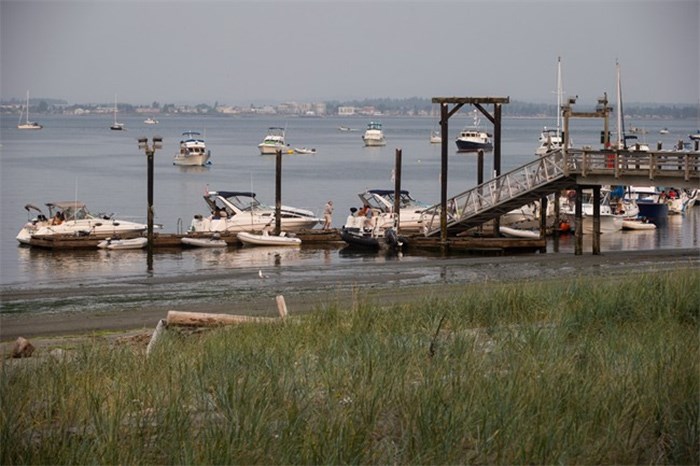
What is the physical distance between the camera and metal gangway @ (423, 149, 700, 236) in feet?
111

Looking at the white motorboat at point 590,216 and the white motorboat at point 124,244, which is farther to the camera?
the white motorboat at point 590,216

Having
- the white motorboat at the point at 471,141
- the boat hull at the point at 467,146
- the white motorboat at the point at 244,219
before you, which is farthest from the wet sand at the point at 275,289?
the boat hull at the point at 467,146

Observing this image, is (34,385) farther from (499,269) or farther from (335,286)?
(499,269)

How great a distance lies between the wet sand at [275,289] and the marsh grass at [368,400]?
420 cm

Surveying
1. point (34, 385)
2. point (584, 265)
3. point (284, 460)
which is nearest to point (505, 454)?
point (284, 460)

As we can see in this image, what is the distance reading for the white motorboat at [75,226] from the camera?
144ft

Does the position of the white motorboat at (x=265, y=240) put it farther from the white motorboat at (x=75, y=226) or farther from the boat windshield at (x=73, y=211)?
the boat windshield at (x=73, y=211)

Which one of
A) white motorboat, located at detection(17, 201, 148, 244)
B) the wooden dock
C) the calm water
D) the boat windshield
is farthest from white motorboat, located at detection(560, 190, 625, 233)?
the boat windshield

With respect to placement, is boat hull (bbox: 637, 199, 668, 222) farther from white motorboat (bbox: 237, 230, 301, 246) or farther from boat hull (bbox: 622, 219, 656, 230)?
white motorboat (bbox: 237, 230, 301, 246)

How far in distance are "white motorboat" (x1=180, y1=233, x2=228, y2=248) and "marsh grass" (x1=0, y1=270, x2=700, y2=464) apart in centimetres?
2881

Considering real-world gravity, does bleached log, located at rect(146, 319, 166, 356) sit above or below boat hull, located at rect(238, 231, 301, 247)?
below

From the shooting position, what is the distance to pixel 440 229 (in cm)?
4088

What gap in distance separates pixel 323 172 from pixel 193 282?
7138cm

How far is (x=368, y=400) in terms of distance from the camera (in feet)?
35.0
